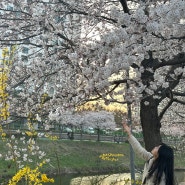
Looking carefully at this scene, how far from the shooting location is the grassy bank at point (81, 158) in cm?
2694

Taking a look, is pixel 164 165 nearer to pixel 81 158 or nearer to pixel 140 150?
pixel 140 150

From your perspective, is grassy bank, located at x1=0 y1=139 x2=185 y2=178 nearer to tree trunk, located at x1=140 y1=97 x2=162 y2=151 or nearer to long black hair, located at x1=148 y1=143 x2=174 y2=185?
tree trunk, located at x1=140 y1=97 x2=162 y2=151

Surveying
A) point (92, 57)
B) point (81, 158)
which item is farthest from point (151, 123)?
point (81, 158)

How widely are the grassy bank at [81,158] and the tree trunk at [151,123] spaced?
15640mm

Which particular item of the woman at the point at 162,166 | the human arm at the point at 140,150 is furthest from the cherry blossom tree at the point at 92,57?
the woman at the point at 162,166

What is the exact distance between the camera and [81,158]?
31672 millimetres

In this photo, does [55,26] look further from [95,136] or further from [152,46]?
[95,136]

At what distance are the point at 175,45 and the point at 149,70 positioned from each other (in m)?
0.59

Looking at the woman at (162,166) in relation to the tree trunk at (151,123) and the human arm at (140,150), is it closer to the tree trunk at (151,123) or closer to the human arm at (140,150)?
the human arm at (140,150)

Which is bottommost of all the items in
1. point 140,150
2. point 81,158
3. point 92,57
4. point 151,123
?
point 81,158

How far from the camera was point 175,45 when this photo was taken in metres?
6.39

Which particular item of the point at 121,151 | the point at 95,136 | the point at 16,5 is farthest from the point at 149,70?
the point at 95,136

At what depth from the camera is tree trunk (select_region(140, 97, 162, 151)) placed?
7766mm

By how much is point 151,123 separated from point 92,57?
2314 millimetres
